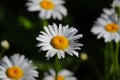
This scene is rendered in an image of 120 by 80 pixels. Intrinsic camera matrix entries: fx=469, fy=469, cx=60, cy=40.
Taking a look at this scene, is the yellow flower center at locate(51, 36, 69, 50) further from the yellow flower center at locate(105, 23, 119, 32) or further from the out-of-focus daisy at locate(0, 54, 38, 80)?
the yellow flower center at locate(105, 23, 119, 32)

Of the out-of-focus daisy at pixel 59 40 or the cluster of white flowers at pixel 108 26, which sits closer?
the out-of-focus daisy at pixel 59 40

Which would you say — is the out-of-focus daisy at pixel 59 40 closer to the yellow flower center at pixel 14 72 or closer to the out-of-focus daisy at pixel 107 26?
the yellow flower center at pixel 14 72

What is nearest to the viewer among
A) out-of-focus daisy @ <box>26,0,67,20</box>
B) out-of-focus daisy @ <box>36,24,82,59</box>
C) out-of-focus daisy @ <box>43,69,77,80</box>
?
out-of-focus daisy @ <box>36,24,82,59</box>

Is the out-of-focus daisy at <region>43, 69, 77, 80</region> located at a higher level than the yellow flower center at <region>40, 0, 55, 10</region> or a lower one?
lower

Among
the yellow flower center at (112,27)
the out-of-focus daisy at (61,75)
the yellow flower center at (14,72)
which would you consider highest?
the yellow flower center at (112,27)

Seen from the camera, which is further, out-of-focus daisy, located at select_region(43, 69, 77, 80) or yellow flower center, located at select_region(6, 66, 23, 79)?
out-of-focus daisy, located at select_region(43, 69, 77, 80)

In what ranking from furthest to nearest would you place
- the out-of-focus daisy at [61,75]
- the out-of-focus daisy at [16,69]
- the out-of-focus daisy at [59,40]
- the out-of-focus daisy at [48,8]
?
1. the out-of-focus daisy at [48,8]
2. the out-of-focus daisy at [61,75]
3. the out-of-focus daisy at [16,69]
4. the out-of-focus daisy at [59,40]

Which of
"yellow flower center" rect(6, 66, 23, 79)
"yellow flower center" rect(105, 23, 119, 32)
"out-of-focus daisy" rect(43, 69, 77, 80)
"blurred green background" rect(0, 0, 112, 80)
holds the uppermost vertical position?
"blurred green background" rect(0, 0, 112, 80)

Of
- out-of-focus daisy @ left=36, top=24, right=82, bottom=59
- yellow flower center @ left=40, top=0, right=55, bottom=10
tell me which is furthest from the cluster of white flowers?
out-of-focus daisy @ left=36, top=24, right=82, bottom=59

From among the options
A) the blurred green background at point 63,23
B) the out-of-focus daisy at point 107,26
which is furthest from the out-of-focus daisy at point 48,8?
the out-of-focus daisy at point 107,26
